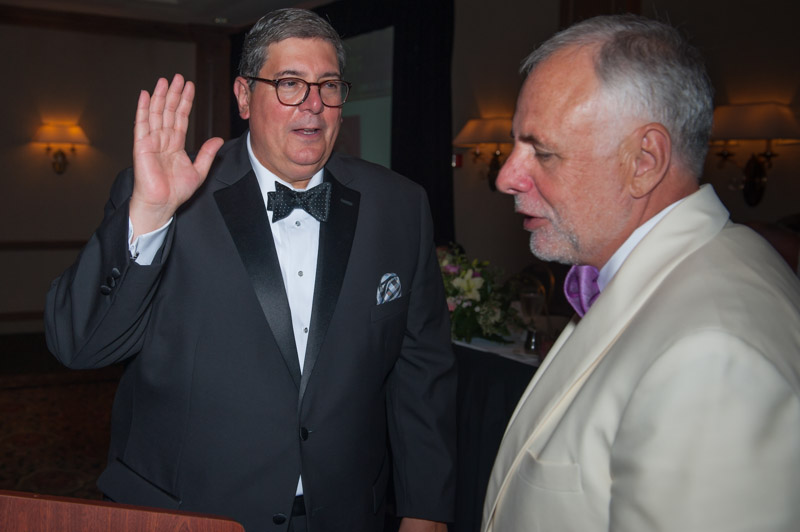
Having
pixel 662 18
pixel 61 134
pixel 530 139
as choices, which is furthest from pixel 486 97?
pixel 530 139

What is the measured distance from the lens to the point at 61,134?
9062mm

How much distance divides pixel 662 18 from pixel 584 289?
5.20 meters

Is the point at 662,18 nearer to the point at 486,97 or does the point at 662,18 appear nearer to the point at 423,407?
the point at 486,97

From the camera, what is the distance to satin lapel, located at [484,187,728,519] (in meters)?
1.01

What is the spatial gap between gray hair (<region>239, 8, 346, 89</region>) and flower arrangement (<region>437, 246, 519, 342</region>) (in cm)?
180

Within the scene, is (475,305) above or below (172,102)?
below

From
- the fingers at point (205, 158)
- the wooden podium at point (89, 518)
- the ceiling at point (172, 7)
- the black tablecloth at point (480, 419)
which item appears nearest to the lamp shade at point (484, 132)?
the ceiling at point (172, 7)

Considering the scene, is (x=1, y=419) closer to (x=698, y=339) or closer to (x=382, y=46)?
(x=382, y=46)

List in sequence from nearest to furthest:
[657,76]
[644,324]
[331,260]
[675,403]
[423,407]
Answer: [675,403] → [644,324] → [657,76] → [331,260] → [423,407]

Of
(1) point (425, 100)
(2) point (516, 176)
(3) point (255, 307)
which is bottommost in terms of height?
(3) point (255, 307)

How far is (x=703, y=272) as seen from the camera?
3.05 ft

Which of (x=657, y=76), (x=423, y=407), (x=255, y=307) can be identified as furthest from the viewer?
(x=423, y=407)

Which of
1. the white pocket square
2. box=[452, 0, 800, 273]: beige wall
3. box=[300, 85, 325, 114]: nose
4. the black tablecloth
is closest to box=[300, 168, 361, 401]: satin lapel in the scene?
the white pocket square

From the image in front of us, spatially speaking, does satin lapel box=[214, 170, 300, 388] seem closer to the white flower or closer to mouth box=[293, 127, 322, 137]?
mouth box=[293, 127, 322, 137]
